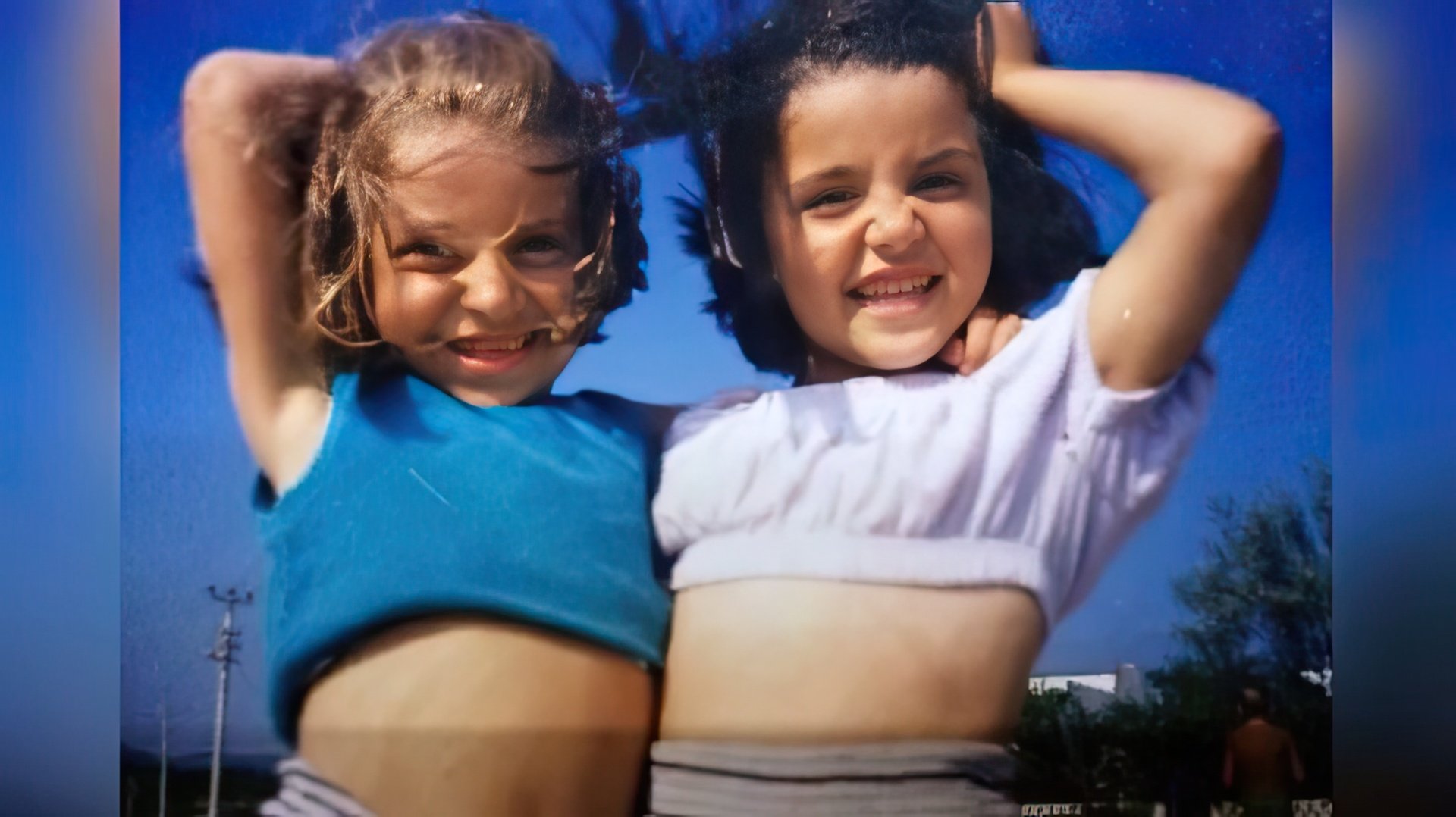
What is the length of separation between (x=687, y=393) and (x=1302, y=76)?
1.18 metres

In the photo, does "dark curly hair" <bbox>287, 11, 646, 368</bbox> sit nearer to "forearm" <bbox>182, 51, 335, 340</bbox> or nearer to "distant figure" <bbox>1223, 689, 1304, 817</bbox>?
"forearm" <bbox>182, 51, 335, 340</bbox>

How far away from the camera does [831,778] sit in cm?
181

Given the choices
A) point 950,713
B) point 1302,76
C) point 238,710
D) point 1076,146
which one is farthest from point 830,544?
point 1302,76

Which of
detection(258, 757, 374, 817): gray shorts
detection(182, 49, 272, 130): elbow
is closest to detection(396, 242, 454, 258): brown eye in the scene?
detection(182, 49, 272, 130): elbow

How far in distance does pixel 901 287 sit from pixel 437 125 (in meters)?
0.81

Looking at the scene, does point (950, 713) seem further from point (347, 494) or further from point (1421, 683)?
point (347, 494)

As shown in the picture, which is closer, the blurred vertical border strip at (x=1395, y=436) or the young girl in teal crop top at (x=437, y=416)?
the young girl in teal crop top at (x=437, y=416)

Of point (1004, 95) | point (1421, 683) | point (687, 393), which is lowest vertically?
point (1421, 683)

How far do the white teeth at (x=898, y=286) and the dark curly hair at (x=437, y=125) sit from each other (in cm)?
38

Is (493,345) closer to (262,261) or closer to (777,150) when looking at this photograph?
(262,261)

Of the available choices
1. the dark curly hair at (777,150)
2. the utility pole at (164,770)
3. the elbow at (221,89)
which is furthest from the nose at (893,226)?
the utility pole at (164,770)

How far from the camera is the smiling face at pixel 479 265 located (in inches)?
72.9

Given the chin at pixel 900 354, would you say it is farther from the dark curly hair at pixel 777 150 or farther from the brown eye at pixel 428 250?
the brown eye at pixel 428 250

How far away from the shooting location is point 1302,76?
6.33 feet
